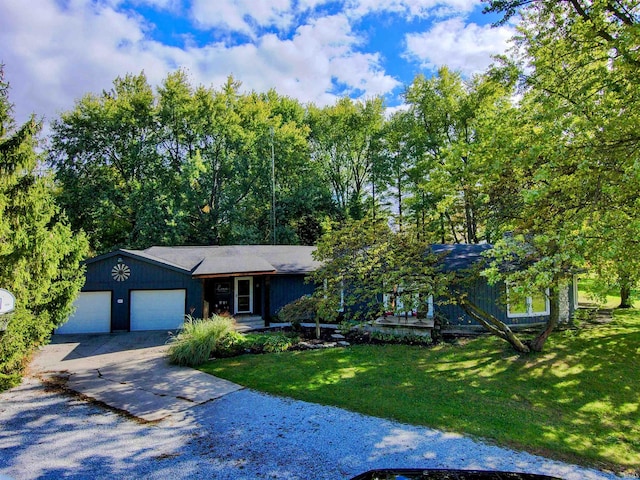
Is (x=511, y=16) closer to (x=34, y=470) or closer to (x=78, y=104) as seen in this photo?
(x=34, y=470)

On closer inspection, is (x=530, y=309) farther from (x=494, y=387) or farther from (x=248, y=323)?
(x=248, y=323)

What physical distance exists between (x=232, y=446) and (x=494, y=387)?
19.4 feet

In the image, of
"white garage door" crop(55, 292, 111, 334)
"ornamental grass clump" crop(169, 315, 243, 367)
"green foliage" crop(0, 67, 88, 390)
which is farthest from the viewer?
"white garage door" crop(55, 292, 111, 334)

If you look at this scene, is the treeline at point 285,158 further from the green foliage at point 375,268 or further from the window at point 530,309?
the window at point 530,309

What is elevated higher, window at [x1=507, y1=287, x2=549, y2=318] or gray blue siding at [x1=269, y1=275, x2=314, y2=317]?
gray blue siding at [x1=269, y1=275, x2=314, y2=317]

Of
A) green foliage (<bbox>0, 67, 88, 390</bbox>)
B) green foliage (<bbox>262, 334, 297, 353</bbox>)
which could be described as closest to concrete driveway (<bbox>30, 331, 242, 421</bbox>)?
green foliage (<bbox>0, 67, 88, 390</bbox>)

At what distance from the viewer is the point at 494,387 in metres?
7.89

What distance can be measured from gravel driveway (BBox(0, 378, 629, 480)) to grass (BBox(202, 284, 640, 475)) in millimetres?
612

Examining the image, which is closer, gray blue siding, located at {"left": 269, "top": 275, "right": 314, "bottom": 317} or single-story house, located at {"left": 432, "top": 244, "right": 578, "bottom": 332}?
single-story house, located at {"left": 432, "top": 244, "right": 578, "bottom": 332}

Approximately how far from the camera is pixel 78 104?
24609mm

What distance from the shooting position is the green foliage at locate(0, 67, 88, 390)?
7829 millimetres

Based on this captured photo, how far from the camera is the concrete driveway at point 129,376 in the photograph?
7137 mm

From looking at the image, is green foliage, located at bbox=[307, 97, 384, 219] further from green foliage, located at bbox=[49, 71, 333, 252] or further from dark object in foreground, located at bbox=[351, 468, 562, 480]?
dark object in foreground, located at bbox=[351, 468, 562, 480]

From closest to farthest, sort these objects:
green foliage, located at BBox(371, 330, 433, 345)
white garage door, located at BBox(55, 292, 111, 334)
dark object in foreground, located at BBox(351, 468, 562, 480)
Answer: dark object in foreground, located at BBox(351, 468, 562, 480)
green foliage, located at BBox(371, 330, 433, 345)
white garage door, located at BBox(55, 292, 111, 334)
